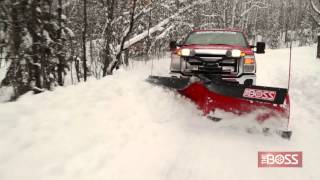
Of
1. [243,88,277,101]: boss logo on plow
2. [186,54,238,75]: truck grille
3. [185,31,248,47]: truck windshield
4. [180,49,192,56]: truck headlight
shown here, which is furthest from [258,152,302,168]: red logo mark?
[185,31,248,47]: truck windshield

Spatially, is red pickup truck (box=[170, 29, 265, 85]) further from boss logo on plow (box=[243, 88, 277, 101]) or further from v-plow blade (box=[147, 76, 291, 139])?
boss logo on plow (box=[243, 88, 277, 101])

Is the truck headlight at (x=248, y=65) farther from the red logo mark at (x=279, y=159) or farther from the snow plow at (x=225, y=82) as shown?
the red logo mark at (x=279, y=159)

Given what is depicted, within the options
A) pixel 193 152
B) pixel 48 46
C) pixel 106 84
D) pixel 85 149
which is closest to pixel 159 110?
pixel 106 84

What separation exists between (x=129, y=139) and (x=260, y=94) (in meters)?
2.34

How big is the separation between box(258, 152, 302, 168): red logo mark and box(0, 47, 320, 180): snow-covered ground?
0.33 ft

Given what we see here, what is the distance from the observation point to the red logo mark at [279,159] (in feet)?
15.4

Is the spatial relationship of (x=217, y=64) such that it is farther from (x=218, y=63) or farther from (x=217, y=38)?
(x=217, y=38)

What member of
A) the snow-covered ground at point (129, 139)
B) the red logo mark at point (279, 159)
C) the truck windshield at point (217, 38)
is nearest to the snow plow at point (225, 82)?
the truck windshield at point (217, 38)

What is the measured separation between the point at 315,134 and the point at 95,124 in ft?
12.3

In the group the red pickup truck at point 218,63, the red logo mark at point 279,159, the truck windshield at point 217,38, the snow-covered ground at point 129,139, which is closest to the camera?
the snow-covered ground at point 129,139

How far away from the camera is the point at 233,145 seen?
539 centimetres

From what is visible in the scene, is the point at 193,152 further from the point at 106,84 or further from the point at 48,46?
the point at 48,46

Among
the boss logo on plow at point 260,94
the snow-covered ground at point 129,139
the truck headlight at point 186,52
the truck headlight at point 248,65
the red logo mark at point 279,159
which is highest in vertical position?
the truck headlight at point 186,52

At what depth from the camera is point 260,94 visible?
5.82 meters
